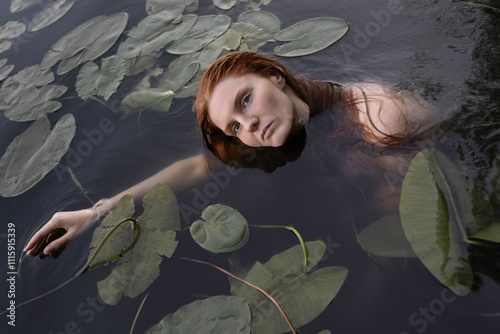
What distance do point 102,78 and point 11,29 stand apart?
1157 mm

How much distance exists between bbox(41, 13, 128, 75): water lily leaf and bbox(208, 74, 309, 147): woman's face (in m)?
1.32

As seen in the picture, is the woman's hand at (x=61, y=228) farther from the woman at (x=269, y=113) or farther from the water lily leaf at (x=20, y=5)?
the water lily leaf at (x=20, y=5)

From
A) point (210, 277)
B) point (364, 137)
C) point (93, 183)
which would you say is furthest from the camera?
point (93, 183)

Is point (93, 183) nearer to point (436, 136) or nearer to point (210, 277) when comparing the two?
point (210, 277)

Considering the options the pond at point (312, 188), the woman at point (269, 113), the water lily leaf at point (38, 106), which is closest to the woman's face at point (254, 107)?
the woman at point (269, 113)

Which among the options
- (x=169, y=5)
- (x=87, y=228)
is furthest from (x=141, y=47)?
(x=87, y=228)

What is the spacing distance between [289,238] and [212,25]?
5.02 ft

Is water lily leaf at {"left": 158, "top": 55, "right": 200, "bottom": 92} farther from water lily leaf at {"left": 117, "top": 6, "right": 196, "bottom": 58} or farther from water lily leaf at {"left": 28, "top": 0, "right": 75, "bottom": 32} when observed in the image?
water lily leaf at {"left": 28, "top": 0, "right": 75, "bottom": 32}

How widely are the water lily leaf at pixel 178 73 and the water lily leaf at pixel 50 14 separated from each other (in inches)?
45.0

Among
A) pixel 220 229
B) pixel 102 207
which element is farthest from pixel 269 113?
pixel 102 207

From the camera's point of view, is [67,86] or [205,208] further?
[67,86]

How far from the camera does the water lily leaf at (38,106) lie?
7.10 ft

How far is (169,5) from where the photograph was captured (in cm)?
261

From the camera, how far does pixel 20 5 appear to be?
3008mm
